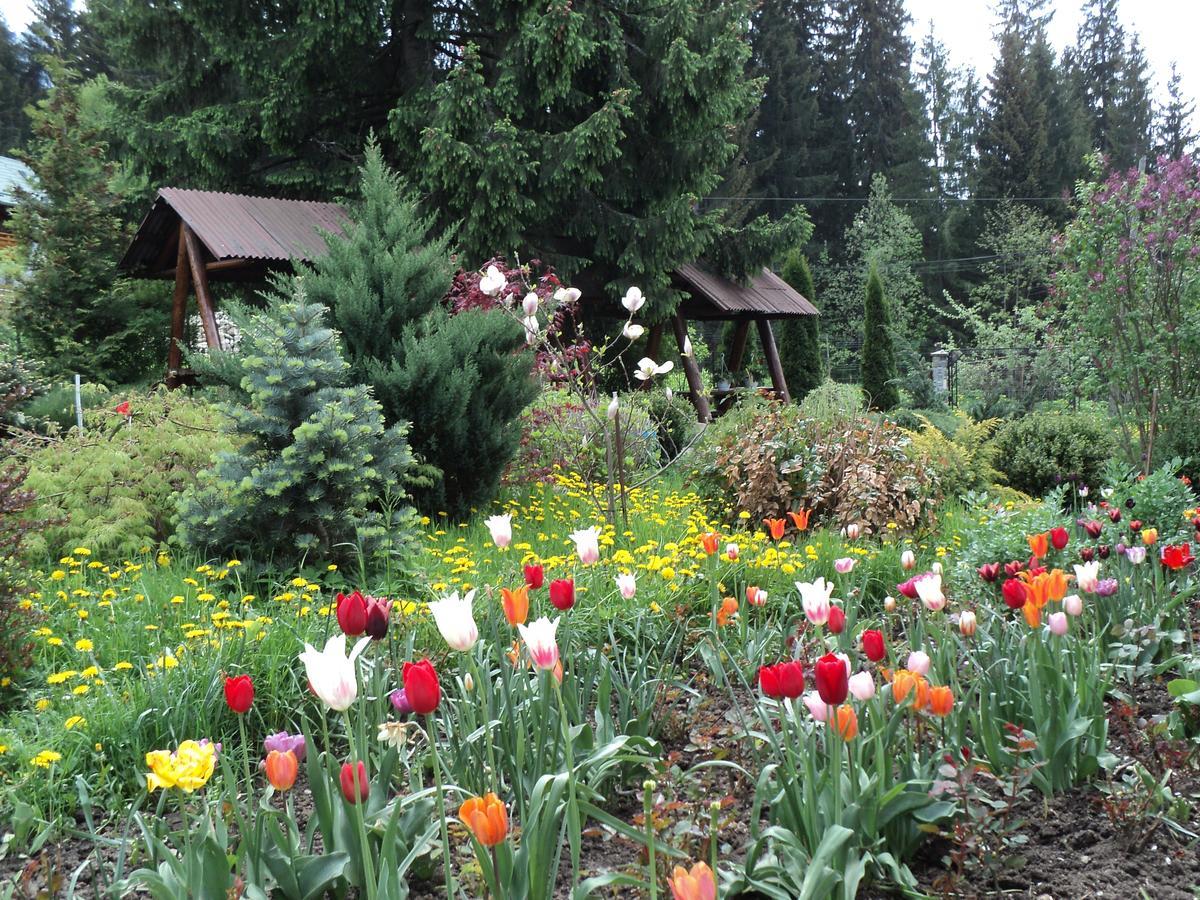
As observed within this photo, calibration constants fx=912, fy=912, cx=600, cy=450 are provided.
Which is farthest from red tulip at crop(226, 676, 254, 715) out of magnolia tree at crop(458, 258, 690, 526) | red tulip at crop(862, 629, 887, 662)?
magnolia tree at crop(458, 258, 690, 526)

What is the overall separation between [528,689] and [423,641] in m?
1.00

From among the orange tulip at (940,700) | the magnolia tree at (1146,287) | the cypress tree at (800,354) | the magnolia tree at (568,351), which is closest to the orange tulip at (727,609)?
the orange tulip at (940,700)

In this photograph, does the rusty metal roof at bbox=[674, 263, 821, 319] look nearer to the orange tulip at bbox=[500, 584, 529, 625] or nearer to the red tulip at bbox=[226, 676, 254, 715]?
the orange tulip at bbox=[500, 584, 529, 625]

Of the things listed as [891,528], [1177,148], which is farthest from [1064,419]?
[1177,148]

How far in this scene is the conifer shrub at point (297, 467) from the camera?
4.10 m

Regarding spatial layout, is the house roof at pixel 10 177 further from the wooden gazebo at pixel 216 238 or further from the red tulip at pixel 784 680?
the red tulip at pixel 784 680

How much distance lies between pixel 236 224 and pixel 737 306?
21.9 feet

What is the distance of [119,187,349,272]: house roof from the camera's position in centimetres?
908

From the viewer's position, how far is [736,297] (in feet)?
43.8

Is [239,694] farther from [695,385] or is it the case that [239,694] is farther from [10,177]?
[10,177]

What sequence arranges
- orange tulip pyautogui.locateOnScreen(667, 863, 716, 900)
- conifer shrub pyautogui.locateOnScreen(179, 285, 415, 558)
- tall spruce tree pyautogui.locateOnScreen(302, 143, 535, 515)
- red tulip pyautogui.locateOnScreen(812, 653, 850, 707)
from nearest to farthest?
orange tulip pyautogui.locateOnScreen(667, 863, 716, 900) → red tulip pyautogui.locateOnScreen(812, 653, 850, 707) → conifer shrub pyautogui.locateOnScreen(179, 285, 415, 558) → tall spruce tree pyautogui.locateOnScreen(302, 143, 535, 515)

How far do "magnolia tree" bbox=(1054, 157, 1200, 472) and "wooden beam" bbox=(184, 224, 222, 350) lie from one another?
7682 millimetres

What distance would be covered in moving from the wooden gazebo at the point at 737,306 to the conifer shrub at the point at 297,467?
8.67 m

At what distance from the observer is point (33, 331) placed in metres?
12.0
